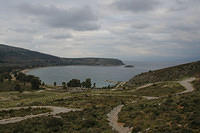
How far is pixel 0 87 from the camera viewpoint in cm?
12675

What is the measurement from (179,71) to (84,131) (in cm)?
9193

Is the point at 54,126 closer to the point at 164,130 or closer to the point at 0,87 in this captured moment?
the point at 164,130

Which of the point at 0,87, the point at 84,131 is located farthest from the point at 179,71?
the point at 0,87

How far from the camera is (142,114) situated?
878 inches

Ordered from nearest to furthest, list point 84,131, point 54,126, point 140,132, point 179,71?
1. point 140,132
2. point 84,131
3. point 54,126
4. point 179,71

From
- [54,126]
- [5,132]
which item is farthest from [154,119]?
[5,132]

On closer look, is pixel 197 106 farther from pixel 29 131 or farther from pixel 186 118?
pixel 29 131

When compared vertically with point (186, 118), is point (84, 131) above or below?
below

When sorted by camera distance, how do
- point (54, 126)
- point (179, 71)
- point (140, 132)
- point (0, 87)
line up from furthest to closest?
point (0, 87) < point (179, 71) < point (54, 126) < point (140, 132)

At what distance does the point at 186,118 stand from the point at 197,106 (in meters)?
5.21

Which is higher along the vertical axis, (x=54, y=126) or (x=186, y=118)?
(x=186, y=118)

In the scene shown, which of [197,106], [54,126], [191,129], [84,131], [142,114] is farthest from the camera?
[142,114]

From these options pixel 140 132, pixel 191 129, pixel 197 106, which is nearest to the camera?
pixel 191 129

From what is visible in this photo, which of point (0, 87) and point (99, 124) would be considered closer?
point (99, 124)
